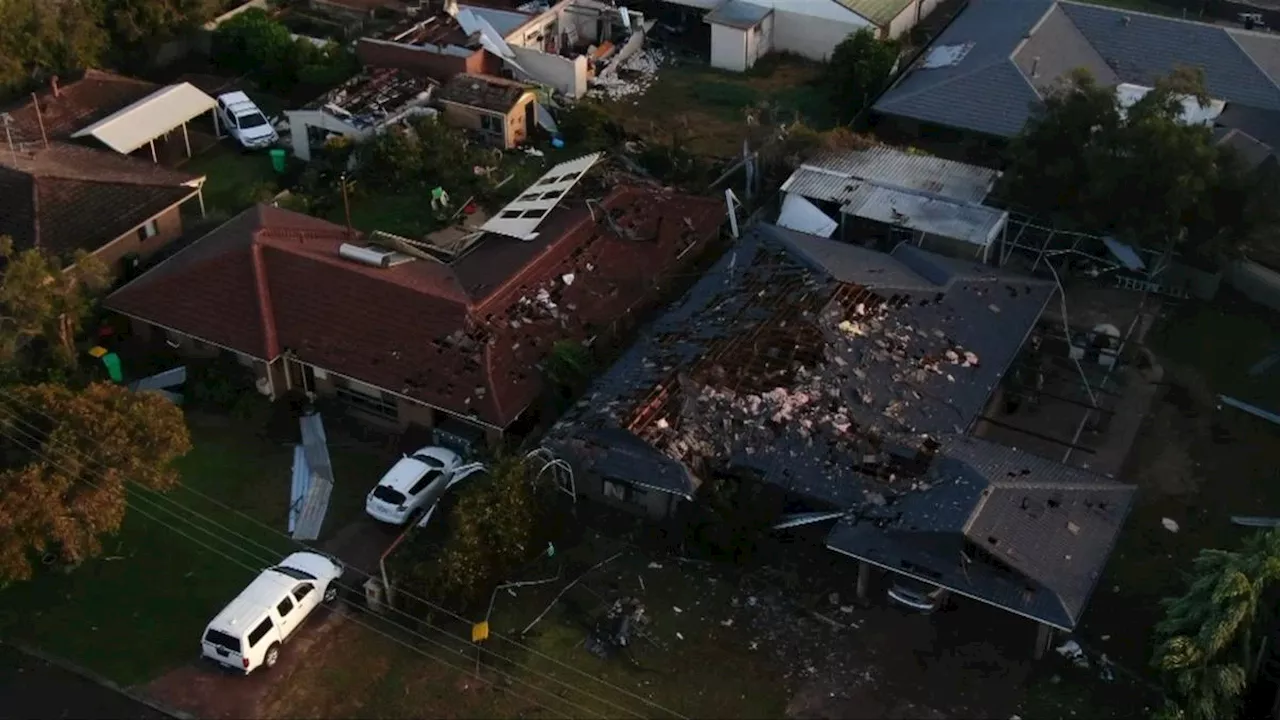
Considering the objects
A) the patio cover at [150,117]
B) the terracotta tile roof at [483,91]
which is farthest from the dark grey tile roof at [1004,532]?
the patio cover at [150,117]

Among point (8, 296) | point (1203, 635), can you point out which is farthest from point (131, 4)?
point (1203, 635)

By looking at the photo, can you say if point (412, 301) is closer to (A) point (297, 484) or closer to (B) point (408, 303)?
(B) point (408, 303)

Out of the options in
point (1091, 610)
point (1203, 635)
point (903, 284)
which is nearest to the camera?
point (1203, 635)

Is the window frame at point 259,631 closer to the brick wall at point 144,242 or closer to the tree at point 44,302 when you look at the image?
the tree at point 44,302

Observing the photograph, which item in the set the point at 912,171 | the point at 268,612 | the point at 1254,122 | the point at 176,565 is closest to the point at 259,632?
the point at 268,612

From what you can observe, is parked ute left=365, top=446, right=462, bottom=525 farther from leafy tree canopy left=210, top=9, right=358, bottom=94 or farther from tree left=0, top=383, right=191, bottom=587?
leafy tree canopy left=210, top=9, right=358, bottom=94

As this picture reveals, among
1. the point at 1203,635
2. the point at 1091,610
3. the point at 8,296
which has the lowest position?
the point at 1091,610

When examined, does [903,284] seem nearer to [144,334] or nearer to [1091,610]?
[1091,610]
